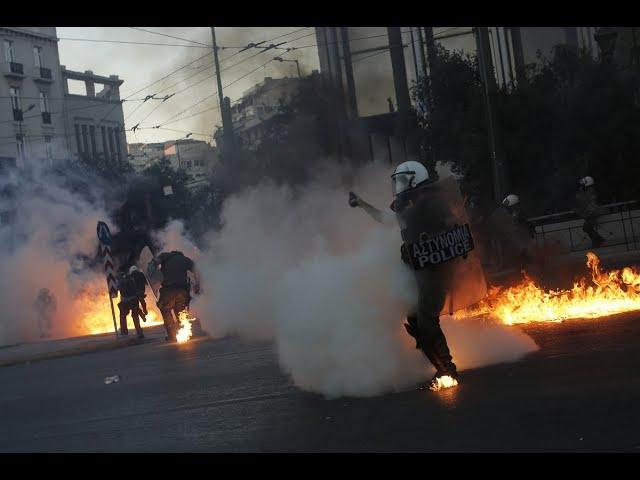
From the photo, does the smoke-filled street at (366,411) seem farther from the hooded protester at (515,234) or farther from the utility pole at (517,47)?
the utility pole at (517,47)

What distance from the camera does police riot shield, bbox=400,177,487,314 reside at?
8.21 meters

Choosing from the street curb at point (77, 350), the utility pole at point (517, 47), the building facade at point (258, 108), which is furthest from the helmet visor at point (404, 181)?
the utility pole at point (517, 47)

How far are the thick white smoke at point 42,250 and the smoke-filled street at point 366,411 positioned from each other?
16.7 m

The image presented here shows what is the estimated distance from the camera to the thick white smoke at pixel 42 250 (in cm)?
2877

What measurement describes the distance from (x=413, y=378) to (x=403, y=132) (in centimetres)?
1407

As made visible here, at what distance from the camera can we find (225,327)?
17.9m

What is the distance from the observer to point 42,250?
29125 mm

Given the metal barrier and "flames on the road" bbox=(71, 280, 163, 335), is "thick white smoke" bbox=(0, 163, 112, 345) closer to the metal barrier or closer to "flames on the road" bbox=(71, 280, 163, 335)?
"flames on the road" bbox=(71, 280, 163, 335)

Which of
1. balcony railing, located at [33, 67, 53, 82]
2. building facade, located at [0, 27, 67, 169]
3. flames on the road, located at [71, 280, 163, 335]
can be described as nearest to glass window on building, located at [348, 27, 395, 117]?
flames on the road, located at [71, 280, 163, 335]

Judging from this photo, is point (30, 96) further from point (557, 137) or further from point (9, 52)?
point (557, 137)

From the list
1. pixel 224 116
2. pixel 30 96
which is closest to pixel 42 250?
pixel 224 116

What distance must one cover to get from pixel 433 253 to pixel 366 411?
53.6 inches

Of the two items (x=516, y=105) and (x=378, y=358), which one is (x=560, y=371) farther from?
(x=516, y=105)
